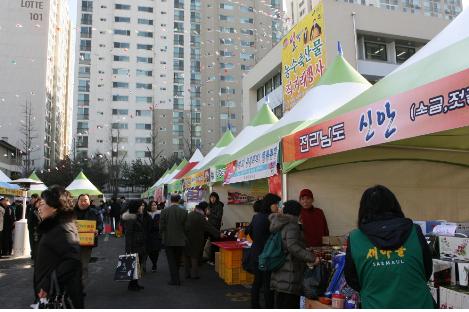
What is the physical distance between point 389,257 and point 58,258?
223 cm

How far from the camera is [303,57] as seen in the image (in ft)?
64.5

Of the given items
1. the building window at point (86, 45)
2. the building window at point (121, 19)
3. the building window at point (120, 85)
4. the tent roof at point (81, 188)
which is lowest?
the tent roof at point (81, 188)

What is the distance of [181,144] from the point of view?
2515 inches

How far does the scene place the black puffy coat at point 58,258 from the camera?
2.79 metres

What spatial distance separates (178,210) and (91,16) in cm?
6293

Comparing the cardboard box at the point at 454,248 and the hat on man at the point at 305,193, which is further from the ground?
the hat on man at the point at 305,193

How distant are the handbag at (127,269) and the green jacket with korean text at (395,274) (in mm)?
5104

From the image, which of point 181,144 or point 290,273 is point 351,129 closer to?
point 290,273

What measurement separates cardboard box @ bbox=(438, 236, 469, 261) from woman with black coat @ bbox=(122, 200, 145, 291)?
4770 mm

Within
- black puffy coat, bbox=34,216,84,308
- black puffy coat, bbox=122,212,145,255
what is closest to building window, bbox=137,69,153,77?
black puffy coat, bbox=122,212,145,255

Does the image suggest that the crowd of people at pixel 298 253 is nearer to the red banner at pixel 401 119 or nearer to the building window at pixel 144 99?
the red banner at pixel 401 119

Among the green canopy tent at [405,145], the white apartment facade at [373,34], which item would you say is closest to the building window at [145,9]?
the white apartment facade at [373,34]

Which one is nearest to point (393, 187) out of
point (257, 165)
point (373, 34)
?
point (257, 165)

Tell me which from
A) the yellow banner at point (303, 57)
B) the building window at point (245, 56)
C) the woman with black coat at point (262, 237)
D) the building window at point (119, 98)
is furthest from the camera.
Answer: the building window at point (245, 56)
